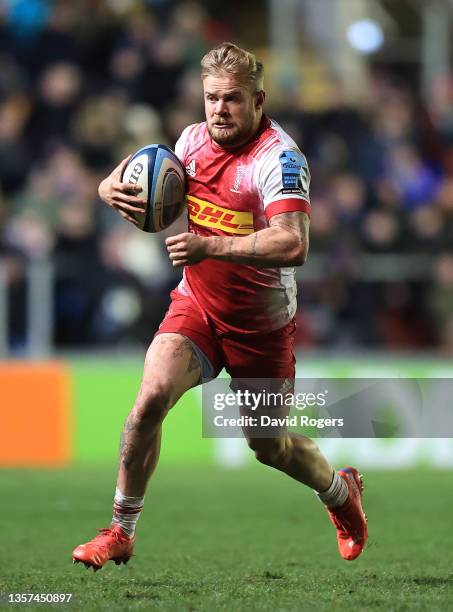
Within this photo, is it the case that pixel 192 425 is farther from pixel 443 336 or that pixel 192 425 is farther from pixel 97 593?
pixel 97 593

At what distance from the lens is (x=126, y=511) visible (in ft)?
21.2

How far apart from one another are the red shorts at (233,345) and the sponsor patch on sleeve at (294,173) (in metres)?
0.81

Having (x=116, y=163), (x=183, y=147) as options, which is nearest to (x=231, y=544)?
(x=183, y=147)

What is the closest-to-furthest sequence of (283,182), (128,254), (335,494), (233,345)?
(283,182)
(233,345)
(335,494)
(128,254)

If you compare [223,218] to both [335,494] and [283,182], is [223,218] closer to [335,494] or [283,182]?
[283,182]

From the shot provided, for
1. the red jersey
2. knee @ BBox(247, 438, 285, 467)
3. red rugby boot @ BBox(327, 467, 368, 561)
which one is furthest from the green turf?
the red jersey

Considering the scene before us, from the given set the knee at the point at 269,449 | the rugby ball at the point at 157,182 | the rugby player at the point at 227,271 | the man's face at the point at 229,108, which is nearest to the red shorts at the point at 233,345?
the rugby player at the point at 227,271

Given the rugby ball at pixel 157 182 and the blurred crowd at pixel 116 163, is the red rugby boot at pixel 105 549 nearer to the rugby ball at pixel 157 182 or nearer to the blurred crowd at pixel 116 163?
the rugby ball at pixel 157 182

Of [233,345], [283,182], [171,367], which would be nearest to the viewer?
[283,182]

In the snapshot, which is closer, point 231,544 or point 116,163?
point 231,544

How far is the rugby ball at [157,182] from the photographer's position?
6480 mm

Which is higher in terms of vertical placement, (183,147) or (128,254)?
(128,254)

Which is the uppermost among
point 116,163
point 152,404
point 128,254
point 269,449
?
point 116,163

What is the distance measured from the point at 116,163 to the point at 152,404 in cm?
706
